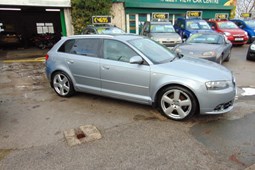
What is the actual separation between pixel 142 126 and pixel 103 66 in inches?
58.9

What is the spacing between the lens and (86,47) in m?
4.84

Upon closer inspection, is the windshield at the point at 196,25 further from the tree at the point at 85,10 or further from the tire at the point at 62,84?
the tire at the point at 62,84

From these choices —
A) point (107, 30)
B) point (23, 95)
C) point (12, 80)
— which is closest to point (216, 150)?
point (23, 95)

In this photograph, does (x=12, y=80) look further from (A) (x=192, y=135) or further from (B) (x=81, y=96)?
(A) (x=192, y=135)

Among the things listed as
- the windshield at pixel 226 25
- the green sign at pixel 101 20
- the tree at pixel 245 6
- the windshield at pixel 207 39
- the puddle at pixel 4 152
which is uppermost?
the tree at pixel 245 6

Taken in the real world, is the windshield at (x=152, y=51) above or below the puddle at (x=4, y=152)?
above

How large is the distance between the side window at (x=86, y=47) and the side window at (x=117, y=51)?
0.26 m

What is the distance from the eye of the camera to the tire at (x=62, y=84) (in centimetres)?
512

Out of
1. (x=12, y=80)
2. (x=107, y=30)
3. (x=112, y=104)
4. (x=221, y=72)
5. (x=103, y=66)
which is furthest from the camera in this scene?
(x=107, y=30)

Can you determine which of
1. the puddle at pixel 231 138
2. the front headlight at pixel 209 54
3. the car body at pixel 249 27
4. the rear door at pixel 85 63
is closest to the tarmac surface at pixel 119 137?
the puddle at pixel 231 138

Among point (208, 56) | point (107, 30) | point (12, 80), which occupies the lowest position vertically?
point (12, 80)

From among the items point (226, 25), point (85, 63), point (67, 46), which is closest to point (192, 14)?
point (226, 25)

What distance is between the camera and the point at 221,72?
4090 mm

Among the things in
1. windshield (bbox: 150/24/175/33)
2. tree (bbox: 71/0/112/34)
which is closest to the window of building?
tree (bbox: 71/0/112/34)
